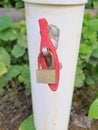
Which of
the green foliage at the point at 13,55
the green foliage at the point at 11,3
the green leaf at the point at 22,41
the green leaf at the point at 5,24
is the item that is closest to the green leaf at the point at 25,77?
the green foliage at the point at 13,55

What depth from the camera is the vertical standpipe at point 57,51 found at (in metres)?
1.20

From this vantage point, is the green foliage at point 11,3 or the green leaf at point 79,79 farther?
the green foliage at point 11,3

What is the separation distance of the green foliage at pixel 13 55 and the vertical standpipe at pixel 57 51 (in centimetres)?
25

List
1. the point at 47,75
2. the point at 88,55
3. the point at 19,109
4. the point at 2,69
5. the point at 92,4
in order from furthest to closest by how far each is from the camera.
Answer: the point at 92,4 → the point at 19,109 → the point at 88,55 → the point at 2,69 → the point at 47,75

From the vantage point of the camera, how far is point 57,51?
1280 mm

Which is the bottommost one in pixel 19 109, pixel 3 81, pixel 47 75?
pixel 19 109

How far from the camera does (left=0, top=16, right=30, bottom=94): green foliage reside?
167 centimetres

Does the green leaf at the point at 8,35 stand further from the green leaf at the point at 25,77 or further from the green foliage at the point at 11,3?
the green foliage at the point at 11,3

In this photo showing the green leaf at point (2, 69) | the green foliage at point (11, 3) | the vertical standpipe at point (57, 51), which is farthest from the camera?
the green foliage at point (11, 3)

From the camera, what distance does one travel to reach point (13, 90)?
5.95ft

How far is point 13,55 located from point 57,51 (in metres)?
0.52

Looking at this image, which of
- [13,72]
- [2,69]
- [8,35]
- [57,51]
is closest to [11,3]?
[8,35]

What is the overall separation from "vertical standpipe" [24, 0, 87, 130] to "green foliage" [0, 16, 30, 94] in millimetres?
249

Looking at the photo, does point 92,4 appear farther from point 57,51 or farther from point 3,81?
point 57,51
